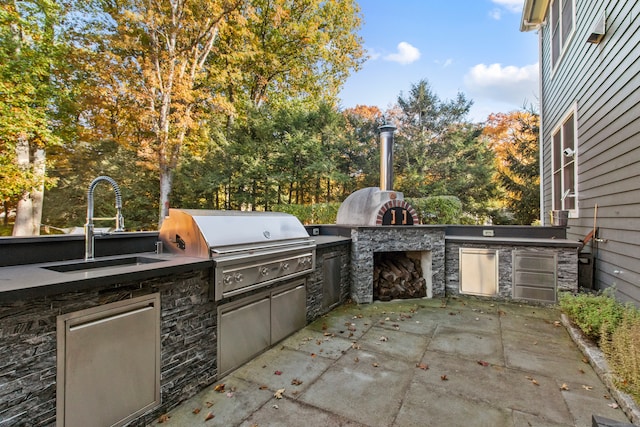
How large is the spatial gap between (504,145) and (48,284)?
17.9m

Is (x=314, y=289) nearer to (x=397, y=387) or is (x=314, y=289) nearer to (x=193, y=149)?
(x=397, y=387)

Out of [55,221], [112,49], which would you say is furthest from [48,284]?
[55,221]

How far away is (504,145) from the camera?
15562 millimetres

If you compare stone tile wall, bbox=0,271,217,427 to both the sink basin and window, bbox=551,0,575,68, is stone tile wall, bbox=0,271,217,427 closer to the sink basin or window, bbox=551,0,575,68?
the sink basin

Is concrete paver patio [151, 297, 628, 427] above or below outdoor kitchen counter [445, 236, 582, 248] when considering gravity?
below

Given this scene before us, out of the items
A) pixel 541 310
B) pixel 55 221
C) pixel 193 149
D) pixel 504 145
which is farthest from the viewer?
pixel 504 145

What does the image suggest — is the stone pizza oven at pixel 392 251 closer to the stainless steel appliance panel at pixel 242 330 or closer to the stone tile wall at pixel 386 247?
the stone tile wall at pixel 386 247

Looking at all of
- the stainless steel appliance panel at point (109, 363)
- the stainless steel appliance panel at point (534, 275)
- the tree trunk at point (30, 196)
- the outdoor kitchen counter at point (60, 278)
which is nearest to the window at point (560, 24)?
the stainless steel appliance panel at point (534, 275)

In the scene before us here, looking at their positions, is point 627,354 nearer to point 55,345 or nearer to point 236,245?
point 236,245

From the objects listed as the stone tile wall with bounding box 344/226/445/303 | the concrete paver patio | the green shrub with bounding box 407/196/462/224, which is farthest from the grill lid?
the green shrub with bounding box 407/196/462/224

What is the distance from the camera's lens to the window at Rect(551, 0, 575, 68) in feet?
17.6

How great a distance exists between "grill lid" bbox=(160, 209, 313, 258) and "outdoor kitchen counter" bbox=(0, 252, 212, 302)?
10.4 inches

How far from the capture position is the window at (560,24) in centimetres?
538

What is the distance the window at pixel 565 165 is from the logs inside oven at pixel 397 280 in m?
2.74
